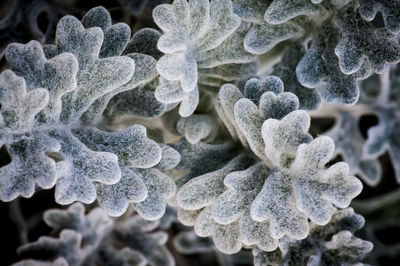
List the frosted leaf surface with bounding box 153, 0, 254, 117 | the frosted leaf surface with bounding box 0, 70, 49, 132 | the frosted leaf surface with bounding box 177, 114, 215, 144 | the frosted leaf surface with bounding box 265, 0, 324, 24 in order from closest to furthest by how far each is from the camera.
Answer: the frosted leaf surface with bounding box 0, 70, 49, 132, the frosted leaf surface with bounding box 153, 0, 254, 117, the frosted leaf surface with bounding box 265, 0, 324, 24, the frosted leaf surface with bounding box 177, 114, 215, 144

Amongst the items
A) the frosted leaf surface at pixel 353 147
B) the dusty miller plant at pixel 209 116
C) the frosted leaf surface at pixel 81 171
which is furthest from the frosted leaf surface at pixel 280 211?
the frosted leaf surface at pixel 353 147

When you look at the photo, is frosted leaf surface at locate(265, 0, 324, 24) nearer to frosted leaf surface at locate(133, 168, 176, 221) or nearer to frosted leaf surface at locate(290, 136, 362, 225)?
frosted leaf surface at locate(290, 136, 362, 225)

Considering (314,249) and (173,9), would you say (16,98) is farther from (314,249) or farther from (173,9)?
(314,249)

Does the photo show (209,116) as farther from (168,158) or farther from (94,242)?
(94,242)

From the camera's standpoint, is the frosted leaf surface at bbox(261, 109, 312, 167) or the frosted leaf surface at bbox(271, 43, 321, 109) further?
the frosted leaf surface at bbox(271, 43, 321, 109)

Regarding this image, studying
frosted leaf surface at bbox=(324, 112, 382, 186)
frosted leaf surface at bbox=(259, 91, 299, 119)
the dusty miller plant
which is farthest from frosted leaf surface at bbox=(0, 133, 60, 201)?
frosted leaf surface at bbox=(324, 112, 382, 186)

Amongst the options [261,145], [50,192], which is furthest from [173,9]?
[50,192]

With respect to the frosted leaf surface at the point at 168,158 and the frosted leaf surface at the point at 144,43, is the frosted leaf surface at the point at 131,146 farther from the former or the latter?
the frosted leaf surface at the point at 144,43
